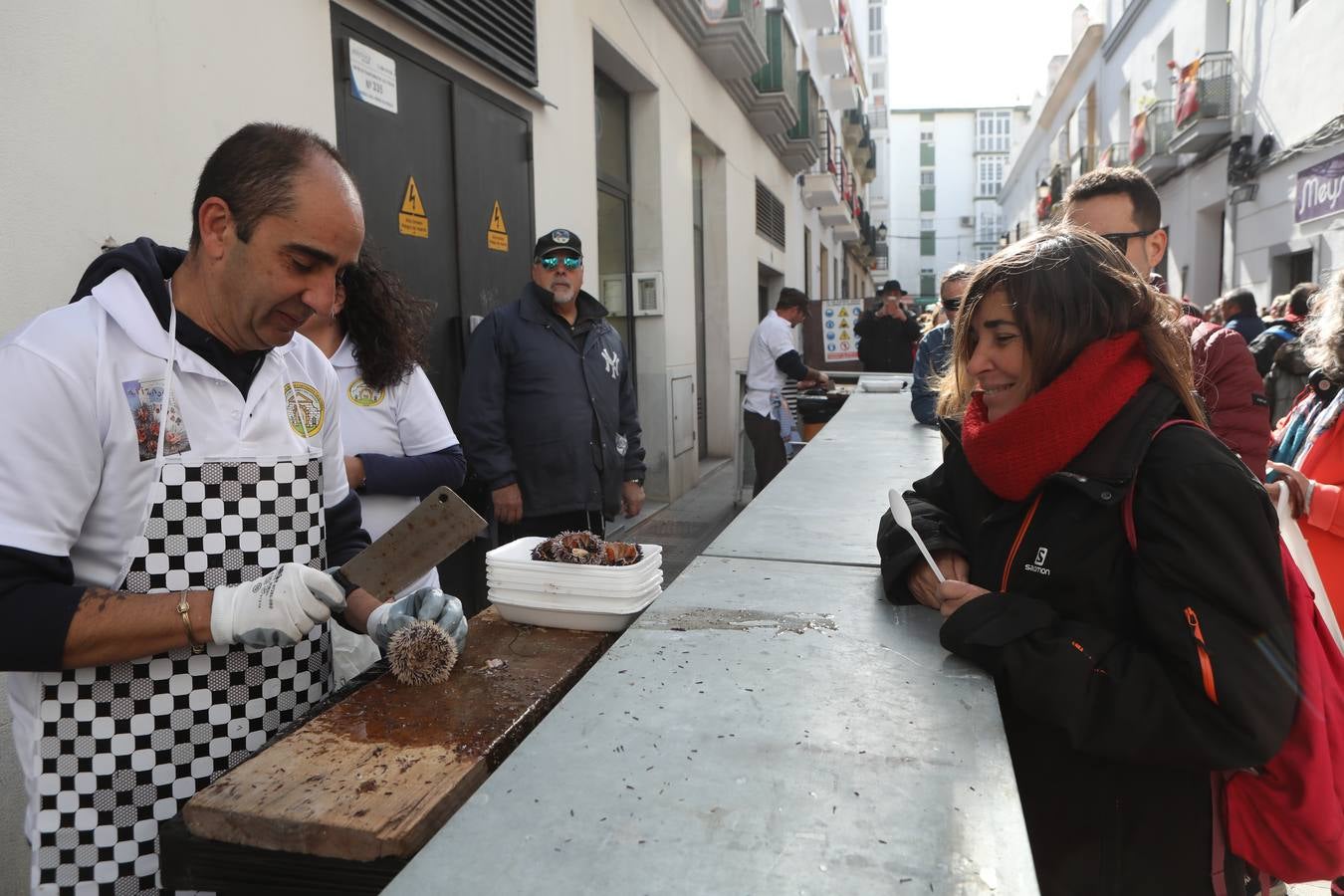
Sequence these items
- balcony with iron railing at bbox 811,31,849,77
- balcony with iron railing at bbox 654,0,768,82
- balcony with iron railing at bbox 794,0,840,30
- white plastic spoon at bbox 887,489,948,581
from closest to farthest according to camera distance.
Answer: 1. white plastic spoon at bbox 887,489,948,581
2. balcony with iron railing at bbox 654,0,768,82
3. balcony with iron railing at bbox 794,0,840,30
4. balcony with iron railing at bbox 811,31,849,77

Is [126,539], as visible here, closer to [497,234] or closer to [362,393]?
[362,393]

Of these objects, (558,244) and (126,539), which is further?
(558,244)

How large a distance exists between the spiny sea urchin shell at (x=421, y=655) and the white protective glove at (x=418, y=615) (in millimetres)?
55

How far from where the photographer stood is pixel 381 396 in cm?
303

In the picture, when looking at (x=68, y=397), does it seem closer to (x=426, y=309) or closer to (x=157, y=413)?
(x=157, y=413)

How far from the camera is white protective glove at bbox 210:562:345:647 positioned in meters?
1.55

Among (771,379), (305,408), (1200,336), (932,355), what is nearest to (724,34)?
(771,379)

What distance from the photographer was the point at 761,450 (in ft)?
26.7

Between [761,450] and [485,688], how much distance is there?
660cm

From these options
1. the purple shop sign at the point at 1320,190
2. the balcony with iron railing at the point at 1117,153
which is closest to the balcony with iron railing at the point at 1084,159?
the balcony with iron railing at the point at 1117,153

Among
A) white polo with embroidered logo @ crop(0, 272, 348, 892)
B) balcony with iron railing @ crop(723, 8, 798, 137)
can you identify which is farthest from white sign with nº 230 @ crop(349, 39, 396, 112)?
balcony with iron railing @ crop(723, 8, 798, 137)

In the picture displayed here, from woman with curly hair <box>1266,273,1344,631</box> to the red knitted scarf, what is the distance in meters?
1.47

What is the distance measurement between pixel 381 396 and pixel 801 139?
13491 millimetres

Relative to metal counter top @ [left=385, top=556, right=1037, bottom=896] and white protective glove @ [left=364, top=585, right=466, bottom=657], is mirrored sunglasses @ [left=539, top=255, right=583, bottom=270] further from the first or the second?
metal counter top @ [left=385, top=556, right=1037, bottom=896]
